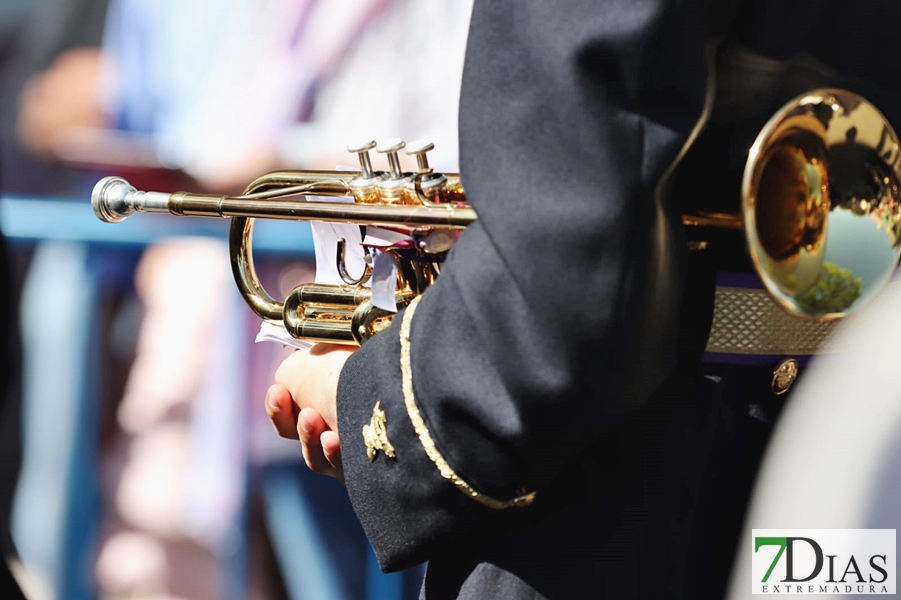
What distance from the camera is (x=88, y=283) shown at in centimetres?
285

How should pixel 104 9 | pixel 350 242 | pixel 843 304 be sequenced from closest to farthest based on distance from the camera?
1. pixel 843 304
2. pixel 350 242
3. pixel 104 9

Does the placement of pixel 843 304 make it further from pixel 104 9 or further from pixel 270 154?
pixel 104 9

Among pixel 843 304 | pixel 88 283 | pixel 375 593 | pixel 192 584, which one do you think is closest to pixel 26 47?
pixel 88 283

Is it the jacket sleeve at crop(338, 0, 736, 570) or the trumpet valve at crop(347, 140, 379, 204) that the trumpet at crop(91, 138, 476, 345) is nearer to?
the trumpet valve at crop(347, 140, 379, 204)

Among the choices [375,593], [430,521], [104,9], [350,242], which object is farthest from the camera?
[104,9]

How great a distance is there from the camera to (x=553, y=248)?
0.96m

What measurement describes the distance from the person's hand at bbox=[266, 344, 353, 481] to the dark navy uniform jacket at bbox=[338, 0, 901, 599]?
129 millimetres

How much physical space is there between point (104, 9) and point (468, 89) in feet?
7.09

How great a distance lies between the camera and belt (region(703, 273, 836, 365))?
3.56 ft

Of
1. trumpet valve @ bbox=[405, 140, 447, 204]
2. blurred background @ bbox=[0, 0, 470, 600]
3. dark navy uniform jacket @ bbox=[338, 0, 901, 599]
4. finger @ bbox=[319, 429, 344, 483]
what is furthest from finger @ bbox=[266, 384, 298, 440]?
blurred background @ bbox=[0, 0, 470, 600]

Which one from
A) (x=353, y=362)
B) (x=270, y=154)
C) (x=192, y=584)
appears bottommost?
(x=192, y=584)

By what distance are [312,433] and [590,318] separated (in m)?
0.54

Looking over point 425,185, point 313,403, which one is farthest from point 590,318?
point 313,403

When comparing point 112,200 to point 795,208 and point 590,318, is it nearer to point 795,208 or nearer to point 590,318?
point 590,318
